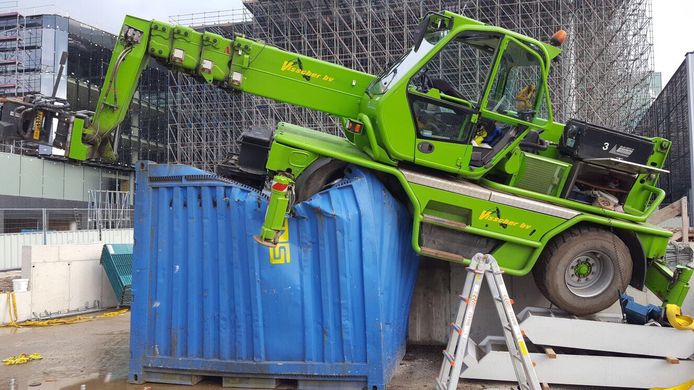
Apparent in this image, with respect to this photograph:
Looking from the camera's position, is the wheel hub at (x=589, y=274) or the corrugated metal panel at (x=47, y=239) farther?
the corrugated metal panel at (x=47, y=239)

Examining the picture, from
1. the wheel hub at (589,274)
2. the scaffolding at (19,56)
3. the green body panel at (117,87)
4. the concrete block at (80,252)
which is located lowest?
the concrete block at (80,252)

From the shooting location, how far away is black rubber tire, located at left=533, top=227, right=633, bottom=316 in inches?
241

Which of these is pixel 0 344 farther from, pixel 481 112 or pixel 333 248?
pixel 481 112

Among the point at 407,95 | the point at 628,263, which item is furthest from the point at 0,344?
the point at 628,263

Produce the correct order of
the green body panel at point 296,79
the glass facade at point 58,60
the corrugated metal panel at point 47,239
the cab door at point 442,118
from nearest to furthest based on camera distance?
the cab door at point 442,118 → the green body panel at point 296,79 → the corrugated metal panel at point 47,239 → the glass facade at point 58,60

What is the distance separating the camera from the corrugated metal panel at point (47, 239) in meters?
14.1

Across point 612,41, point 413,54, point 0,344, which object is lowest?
point 0,344

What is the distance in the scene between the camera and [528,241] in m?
5.98

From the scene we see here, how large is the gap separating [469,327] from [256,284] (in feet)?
7.00

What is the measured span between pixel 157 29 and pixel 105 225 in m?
12.5

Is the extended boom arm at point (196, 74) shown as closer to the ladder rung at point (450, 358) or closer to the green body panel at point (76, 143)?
the green body panel at point (76, 143)

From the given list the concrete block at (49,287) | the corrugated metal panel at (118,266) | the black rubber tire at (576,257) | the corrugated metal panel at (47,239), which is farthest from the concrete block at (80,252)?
the black rubber tire at (576,257)

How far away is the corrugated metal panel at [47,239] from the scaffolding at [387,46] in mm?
8502

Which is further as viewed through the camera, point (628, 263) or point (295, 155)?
point (628, 263)
